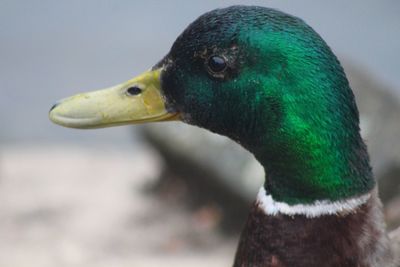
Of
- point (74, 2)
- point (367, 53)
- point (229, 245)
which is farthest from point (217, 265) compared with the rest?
point (74, 2)

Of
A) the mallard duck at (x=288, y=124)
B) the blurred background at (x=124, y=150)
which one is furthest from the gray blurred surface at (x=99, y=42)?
the mallard duck at (x=288, y=124)

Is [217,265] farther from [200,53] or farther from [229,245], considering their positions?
[200,53]

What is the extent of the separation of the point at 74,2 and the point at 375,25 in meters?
2.36

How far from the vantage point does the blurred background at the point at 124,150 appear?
512cm

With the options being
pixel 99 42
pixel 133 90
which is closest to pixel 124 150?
pixel 99 42

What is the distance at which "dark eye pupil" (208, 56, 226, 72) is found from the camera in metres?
2.27

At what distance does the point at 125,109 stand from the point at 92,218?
10.4 feet

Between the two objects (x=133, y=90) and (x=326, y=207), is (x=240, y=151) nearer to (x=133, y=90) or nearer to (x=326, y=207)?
(x=133, y=90)

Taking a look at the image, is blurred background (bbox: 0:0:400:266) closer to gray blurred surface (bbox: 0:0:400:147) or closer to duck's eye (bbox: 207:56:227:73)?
gray blurred surface (bbox: 0:0:400:147)

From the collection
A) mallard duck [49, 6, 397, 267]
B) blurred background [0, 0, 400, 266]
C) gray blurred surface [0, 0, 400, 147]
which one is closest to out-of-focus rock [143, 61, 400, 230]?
blurred background [0, 0, 400, 266]

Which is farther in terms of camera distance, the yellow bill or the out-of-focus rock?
the out-of-focus rock

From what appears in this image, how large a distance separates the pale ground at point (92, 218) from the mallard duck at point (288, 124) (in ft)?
9.24

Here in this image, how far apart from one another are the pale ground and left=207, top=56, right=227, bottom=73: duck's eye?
291 cm

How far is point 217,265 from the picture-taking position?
5113mm
